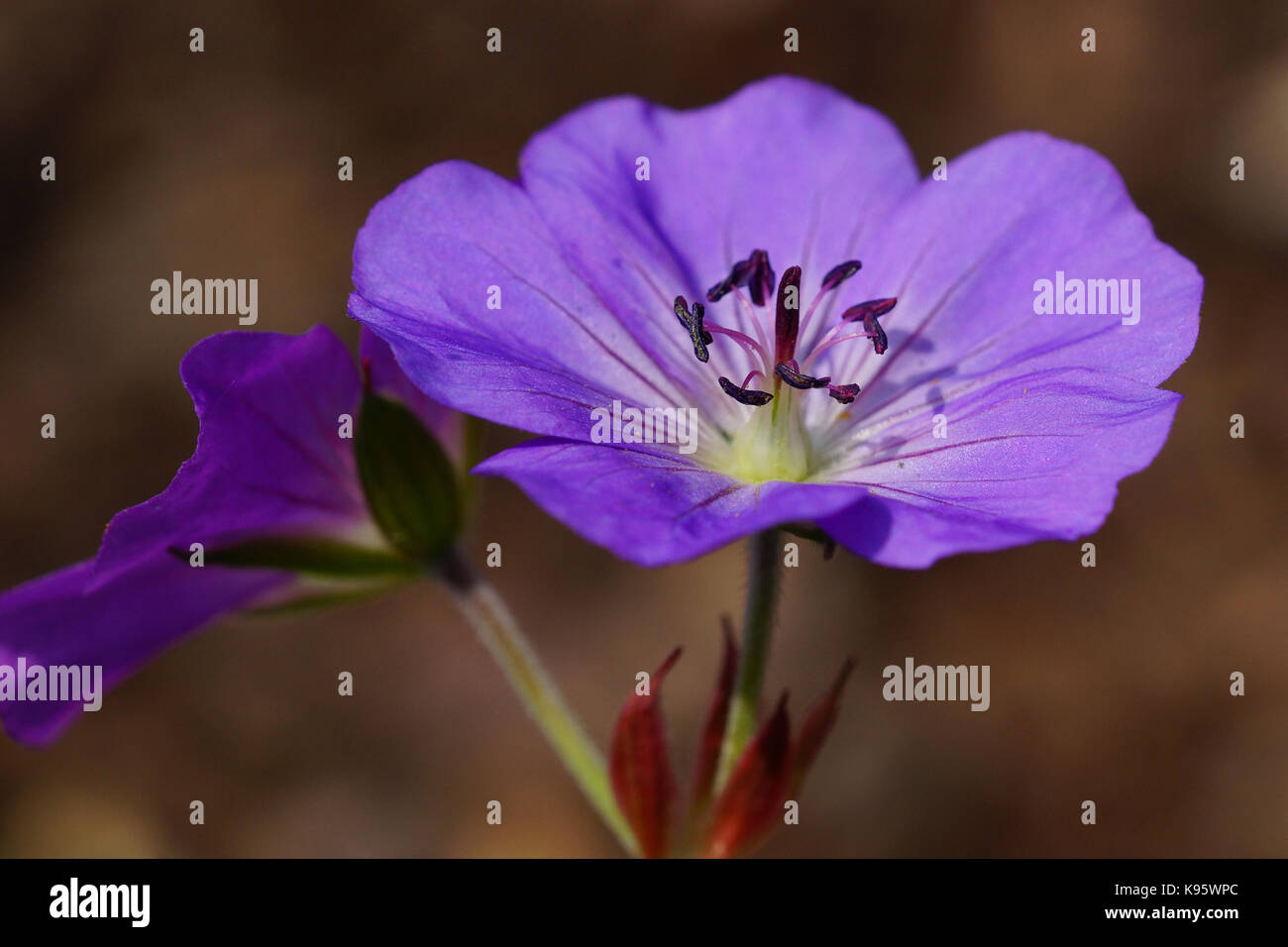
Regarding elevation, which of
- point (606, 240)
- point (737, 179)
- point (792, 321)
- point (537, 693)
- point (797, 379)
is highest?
point (737, 179)

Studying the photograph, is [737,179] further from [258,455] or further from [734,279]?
[258,455]

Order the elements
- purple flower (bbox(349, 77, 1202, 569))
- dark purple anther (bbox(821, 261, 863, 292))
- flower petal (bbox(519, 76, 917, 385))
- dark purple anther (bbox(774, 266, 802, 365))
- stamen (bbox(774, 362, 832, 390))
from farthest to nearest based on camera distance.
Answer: flower petal (bbox(519, 76, 917, 385)) < dark purple anther (bbox(821, 261, 863, 292)) < dark purple anther (bbox(774, 266, 802, 365)) < stamen (bbox(774, 362, 832, 390)) < purple flower (bbox(349, 77, 1202, 569))

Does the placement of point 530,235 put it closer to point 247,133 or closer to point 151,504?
point 151,504

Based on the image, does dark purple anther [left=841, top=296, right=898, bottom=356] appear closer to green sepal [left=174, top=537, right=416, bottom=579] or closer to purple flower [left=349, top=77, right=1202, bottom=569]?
purple flower [left=349, top=77, right=1202, bottom=569]

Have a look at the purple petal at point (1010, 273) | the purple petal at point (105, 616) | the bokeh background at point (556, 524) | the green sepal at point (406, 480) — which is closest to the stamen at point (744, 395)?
the purple petal at point (1010, 273)

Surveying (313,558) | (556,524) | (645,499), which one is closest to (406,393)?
(313,558)

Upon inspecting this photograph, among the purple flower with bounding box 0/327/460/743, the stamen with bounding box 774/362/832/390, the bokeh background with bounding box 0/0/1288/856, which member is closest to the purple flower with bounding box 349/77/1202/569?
the stamen with bounding box 774/362/832/390

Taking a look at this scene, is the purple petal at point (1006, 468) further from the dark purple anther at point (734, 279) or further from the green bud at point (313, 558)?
the green bud at point (313, 558)
